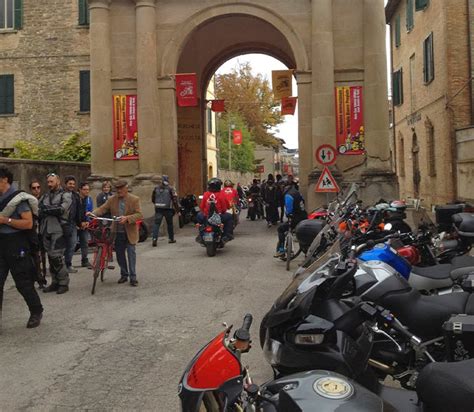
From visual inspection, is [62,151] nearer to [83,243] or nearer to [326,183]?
[83,243]

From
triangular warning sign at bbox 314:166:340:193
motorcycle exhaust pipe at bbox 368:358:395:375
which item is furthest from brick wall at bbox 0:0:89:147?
motorcycle exhaust pipe at bbox 368:358:395:375

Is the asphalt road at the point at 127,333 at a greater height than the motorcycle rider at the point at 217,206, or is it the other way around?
the motorcycle rider at the point at 217,206

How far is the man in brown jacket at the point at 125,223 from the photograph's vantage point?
901cm

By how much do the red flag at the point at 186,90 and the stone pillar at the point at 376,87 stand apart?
16.8 feet

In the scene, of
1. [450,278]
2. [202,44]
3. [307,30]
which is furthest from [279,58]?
[450,278]

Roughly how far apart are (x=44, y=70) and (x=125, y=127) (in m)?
14.7

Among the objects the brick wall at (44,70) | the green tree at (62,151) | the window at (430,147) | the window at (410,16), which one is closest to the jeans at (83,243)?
the green tree at (62,151)

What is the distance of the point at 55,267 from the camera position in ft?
28.2

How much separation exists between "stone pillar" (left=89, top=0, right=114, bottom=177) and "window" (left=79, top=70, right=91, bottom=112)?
12.3 m

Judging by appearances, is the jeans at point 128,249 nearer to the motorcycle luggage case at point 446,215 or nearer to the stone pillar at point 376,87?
the motorcycle luggage case at point 446,215

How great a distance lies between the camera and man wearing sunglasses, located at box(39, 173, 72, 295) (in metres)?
8.59

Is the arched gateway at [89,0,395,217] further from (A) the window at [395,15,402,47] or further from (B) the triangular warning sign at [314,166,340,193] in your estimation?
(A) the window at [395,15,402,47]

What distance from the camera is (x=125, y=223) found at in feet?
29.4

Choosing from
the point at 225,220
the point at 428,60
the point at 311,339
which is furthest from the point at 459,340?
the point at 428,60
